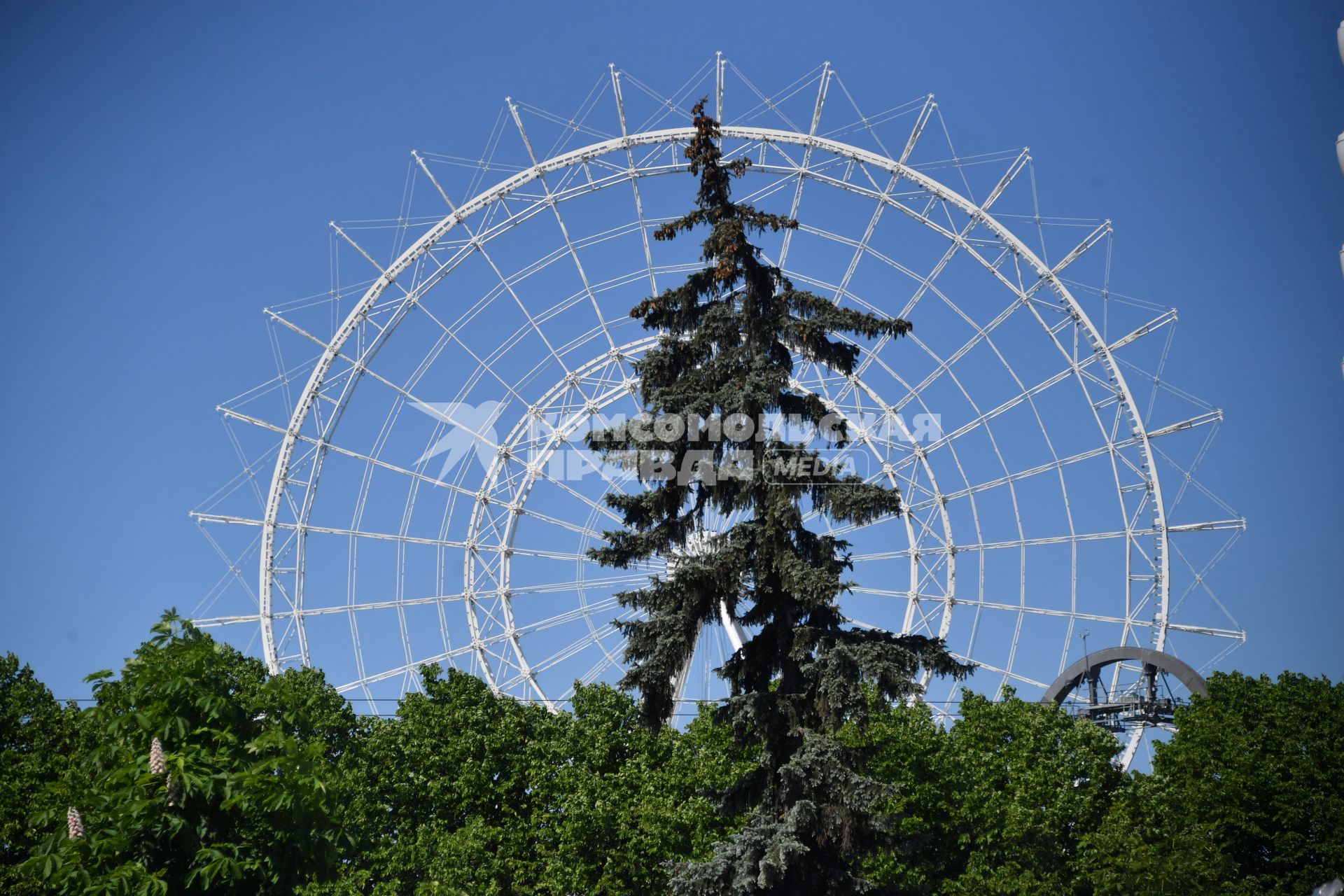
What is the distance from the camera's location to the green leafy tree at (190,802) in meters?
20.1

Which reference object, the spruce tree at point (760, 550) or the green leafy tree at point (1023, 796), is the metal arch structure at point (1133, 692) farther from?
the spruce tree at point (760, 550)

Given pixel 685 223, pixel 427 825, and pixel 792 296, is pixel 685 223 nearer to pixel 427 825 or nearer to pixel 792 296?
pixel 792 296

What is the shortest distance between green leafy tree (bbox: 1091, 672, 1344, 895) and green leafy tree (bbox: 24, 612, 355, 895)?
71.2 ft

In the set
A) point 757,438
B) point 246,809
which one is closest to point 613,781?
point 757,438

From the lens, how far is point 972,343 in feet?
162

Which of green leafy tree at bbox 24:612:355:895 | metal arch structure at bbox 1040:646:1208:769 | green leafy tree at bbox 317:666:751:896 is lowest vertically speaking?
green leafy tree at bbox 24:612:355:895

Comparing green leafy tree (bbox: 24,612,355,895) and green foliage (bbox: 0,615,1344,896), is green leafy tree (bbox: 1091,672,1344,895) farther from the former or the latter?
green leafy tree (bbox: 24,612,355,895)

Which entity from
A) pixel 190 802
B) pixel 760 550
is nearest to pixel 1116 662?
pixel 760 550

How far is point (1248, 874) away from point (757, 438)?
25.1m

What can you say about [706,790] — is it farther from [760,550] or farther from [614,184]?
[614,184]

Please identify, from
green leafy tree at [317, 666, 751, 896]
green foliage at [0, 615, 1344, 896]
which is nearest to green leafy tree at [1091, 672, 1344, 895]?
green foliage at [0, 615, 1344, 896]

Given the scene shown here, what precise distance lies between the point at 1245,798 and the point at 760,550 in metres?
23.1

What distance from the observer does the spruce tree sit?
24547 mm

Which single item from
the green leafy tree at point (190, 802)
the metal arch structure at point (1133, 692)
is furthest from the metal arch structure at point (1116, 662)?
the green leafy tree at point (190, 802)
